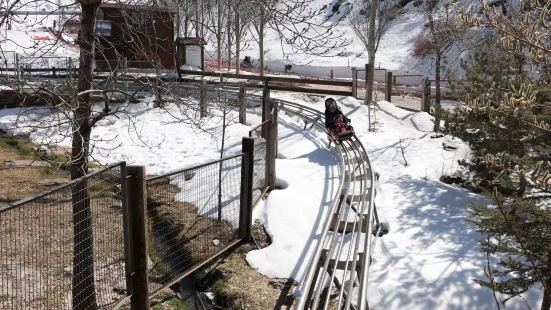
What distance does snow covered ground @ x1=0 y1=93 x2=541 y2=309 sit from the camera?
690 centimetres

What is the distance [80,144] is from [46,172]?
26.5 feet

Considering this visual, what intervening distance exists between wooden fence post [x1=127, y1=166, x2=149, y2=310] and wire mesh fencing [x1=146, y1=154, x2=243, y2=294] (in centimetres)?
75

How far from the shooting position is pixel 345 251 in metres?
7.37

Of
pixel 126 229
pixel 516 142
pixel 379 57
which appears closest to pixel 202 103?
pixel 126 229

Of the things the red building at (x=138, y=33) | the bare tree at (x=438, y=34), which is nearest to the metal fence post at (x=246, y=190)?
the red building at (x=138, y=33)

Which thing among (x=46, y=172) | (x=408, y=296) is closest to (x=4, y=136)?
(x=46, y=172)

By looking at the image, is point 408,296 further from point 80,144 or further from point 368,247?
point 80,144

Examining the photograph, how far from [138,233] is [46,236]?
2.86 m

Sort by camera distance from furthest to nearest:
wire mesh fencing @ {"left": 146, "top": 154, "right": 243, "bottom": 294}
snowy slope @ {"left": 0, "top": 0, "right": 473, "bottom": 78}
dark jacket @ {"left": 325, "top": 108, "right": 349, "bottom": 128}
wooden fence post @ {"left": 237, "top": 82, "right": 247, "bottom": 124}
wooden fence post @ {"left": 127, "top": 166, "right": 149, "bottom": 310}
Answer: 1. snowy slope @ {"left": 0, "top": 0, "right": 473, "bottom": 78}
2. wooden fence post @ {"left": 237, "top": 82, "right": 247, "bottom": 124}
3. dark jacket @ {"left": 325, "top": 108, "right": 349, "bottom": 128}
4. wire mesh fencing @ {"left": 146, "top": 154, "right": 243, "bottom": 294}
5. wooden fence post @ {"left": 127, "top": 166, "right": 149, "bottom": 310}

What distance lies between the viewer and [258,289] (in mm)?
6672

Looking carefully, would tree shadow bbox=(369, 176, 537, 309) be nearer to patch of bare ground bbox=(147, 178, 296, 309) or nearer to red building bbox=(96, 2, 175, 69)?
patch of bare ground bbox=(147, 178, 296, 309)

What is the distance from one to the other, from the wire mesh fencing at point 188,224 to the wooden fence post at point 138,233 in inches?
29.4

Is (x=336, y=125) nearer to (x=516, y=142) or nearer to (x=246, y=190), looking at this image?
(x=516, y=142)

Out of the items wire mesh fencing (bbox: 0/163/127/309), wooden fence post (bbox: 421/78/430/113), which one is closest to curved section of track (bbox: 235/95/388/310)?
wire mesh fencing (bbox: 0/163/127/309)
